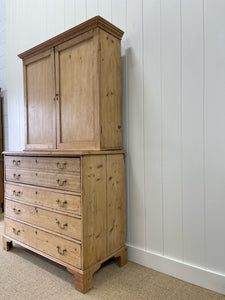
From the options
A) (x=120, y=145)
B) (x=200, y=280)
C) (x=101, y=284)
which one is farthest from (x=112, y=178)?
(x=200, y=280)

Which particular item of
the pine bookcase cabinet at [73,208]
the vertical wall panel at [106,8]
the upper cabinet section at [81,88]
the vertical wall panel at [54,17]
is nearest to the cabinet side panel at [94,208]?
the pine bookcase cabinet at [73,208]

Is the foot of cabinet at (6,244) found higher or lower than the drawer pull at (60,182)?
lower

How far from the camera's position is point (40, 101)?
2.08 meters

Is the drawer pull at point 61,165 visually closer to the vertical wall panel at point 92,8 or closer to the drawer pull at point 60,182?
the drawer pull at point 60,182

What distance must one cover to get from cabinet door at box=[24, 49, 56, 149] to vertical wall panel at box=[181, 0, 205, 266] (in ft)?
3.59

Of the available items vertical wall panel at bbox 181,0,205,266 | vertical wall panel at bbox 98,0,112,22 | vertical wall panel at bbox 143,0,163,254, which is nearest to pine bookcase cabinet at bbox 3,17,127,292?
vertical wall panel at bbox 143,0,163,254

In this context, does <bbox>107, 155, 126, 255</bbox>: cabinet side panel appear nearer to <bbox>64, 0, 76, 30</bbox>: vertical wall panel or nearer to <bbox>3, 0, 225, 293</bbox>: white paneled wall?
<bbox>3, 0, 225, 293</bbox>: white paneled wall

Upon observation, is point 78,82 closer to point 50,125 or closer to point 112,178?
point 50,125

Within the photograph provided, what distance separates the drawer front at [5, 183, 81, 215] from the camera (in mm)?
1471

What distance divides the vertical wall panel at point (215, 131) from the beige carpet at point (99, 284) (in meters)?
0.28

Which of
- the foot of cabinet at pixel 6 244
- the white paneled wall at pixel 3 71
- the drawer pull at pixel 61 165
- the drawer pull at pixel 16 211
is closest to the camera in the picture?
the drawer pull at pixel 61 165

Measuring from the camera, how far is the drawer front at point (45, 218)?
1471 millimetres

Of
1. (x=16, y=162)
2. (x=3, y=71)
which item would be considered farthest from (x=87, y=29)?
(x=3, y=71)

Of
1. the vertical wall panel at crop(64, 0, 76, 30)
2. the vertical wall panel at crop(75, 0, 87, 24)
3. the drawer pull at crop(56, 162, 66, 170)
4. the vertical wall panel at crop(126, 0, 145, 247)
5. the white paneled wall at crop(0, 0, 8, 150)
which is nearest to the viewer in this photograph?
the drawer pull at crop(56, 162, 66, 170)
